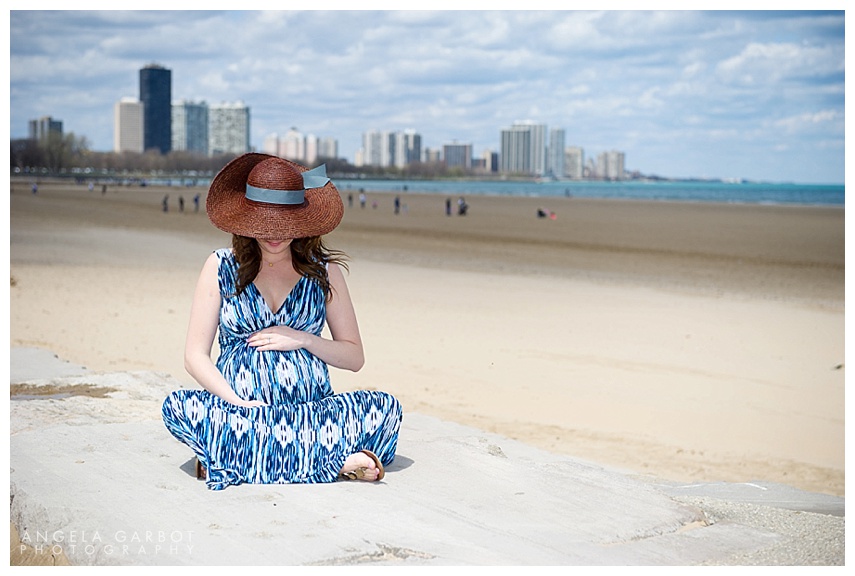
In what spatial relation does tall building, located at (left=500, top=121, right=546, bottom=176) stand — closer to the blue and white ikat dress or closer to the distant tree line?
the distant tree line

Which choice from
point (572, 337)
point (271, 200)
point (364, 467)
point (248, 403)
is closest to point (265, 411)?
point (248, 403)

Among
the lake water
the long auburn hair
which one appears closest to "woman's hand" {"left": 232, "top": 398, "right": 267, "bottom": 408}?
the long auburn hair

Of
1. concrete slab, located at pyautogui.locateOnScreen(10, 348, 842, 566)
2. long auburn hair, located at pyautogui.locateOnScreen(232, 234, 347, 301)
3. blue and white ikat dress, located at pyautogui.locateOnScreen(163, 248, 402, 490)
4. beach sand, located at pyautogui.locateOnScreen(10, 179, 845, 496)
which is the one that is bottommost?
beach sand, located at pyautogui.locateOnScreen(10, 179, 845, 496)

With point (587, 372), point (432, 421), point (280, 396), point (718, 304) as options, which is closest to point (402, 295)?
point (718, 304)

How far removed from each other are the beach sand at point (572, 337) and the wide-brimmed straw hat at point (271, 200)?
10.6 feet

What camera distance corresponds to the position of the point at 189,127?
155 m

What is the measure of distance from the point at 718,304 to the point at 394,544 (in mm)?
12582

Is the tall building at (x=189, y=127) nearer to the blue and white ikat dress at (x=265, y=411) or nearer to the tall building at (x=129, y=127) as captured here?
the tall building at (x=129, y=127)

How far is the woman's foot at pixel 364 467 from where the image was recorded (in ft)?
13.9

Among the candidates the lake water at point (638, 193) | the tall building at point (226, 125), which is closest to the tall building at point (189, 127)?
the tall building at point (226, 125)

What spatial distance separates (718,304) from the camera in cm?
1533

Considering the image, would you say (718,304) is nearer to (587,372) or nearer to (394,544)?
(587,372)

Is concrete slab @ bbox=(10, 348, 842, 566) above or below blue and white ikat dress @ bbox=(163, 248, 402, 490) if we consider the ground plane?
below

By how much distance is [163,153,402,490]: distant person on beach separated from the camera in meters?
4.16
